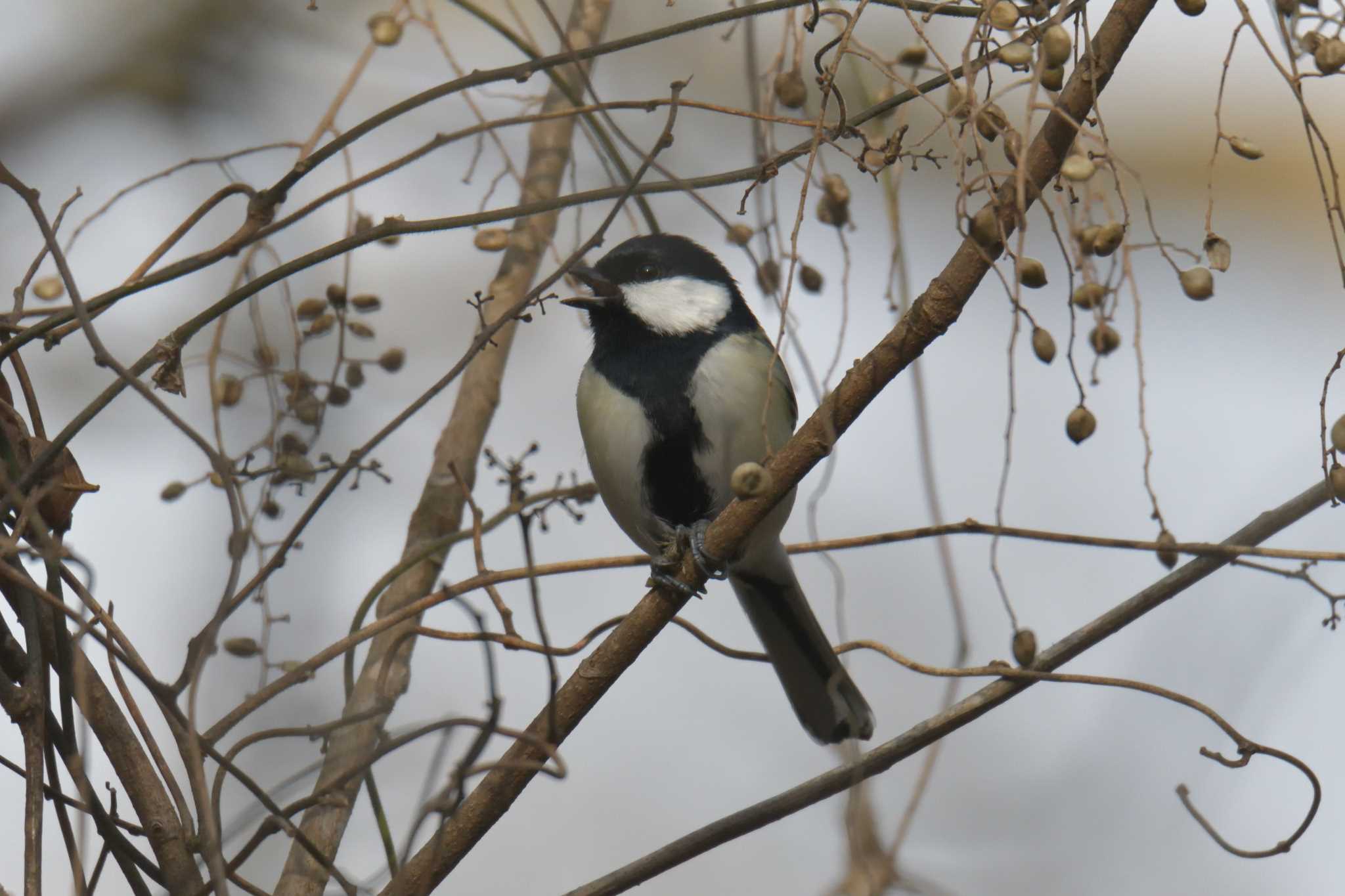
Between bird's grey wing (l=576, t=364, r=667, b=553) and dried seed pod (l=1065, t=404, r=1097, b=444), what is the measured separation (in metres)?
1.26

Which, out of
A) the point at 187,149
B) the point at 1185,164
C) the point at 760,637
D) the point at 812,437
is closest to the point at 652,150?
the point at 812,437

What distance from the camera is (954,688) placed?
5.68 ft

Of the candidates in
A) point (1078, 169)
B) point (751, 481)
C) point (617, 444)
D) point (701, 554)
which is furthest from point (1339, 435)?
point (617, 444)

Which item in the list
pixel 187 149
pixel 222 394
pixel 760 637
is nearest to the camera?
pixel 222 394

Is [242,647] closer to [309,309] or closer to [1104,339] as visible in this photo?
[309,309]

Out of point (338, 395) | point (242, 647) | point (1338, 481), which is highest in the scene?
point (338, 395)

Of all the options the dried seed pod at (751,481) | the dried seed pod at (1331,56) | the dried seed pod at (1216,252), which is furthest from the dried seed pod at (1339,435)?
the dried seed pod at (751,481)

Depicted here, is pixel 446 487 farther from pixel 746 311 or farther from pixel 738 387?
pixel 746 311

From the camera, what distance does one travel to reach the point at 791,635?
123 inches

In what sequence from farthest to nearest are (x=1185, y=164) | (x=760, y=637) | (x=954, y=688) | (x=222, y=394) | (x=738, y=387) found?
(x=1185, y=164), (x=760, y=637), (x=738, y=387), (x=222, y=394), (x=954, y=688)

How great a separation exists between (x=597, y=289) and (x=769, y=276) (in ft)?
2.89

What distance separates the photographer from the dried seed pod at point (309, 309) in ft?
7.20

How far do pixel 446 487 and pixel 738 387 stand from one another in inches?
25.2

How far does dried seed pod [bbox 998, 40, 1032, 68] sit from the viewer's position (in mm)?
1466
